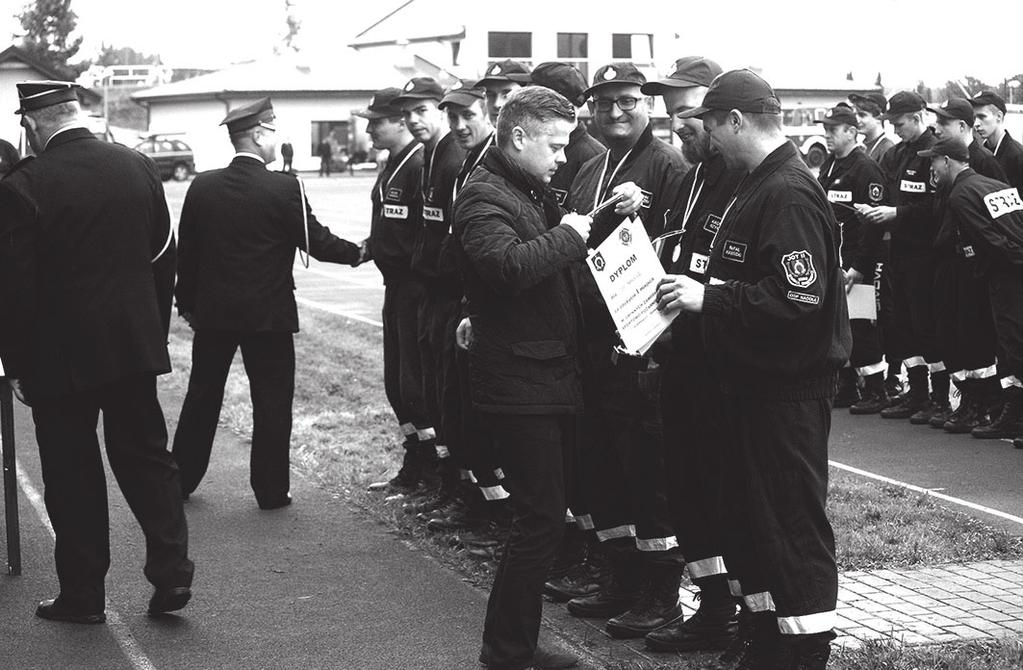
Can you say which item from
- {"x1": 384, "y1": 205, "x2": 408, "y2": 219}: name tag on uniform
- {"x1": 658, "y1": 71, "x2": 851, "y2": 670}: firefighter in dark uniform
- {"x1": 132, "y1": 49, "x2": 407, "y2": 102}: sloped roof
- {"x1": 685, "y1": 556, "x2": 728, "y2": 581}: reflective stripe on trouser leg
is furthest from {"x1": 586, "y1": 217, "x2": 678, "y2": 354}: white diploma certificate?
{"x1": 132, "y1": 49, "x2": 407, "y2": 102}: sloped roof

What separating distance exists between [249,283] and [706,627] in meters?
3.68

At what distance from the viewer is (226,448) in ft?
34.7

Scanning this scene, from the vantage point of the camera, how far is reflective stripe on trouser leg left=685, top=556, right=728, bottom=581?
5770 mm

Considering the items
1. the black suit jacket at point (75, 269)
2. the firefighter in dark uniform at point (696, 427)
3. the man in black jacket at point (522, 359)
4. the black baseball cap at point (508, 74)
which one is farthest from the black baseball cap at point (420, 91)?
the man in black jacket at point (522, 359)

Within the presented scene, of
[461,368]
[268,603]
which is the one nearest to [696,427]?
[461,368]

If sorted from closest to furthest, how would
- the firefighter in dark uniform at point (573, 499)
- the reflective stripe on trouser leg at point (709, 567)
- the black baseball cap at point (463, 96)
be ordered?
1. the reflective stripe on trouser leg at point (709, 567)
2. the firefighter in dark uniform at point (573, 499)
3. the black baseball cap at point (463, 96)

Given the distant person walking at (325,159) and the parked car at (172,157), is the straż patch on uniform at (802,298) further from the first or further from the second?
the distant person walking at (325,159)

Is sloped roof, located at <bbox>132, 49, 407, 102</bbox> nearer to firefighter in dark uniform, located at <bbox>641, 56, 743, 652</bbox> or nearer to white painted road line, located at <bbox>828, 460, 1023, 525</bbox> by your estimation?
white painted road line, located at <bbox>828, 460, 1023, 525</bbox>

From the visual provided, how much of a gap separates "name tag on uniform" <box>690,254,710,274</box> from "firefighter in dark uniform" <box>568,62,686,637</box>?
0.49 meters

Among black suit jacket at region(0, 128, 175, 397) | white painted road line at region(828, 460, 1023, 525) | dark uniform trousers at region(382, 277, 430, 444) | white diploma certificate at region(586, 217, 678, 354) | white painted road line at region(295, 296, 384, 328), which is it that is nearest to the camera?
white diploma certificate at region(586, 217, 678, 354)

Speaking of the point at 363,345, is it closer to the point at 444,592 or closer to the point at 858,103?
the point at 858,103

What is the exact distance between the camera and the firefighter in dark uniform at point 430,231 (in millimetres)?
7883

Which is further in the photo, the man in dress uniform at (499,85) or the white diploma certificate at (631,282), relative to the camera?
the man in dress uniform at (499,85)

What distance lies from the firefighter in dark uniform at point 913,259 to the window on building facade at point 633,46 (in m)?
55.2
